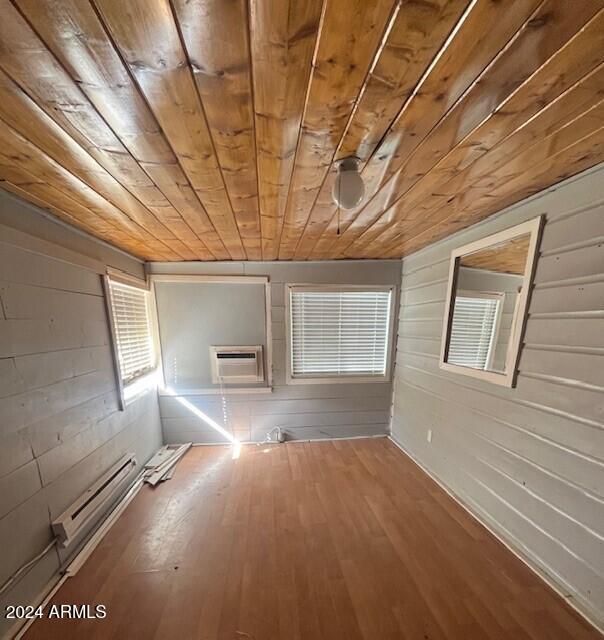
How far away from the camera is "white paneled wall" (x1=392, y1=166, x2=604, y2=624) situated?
1.21 meters

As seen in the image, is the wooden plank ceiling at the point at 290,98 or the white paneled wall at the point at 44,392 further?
the white paneled wall at the point at 44,392

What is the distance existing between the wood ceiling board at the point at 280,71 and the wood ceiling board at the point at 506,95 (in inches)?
19.4

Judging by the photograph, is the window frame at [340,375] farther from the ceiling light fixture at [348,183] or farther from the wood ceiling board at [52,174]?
the ceiling light fixture at [348,183]

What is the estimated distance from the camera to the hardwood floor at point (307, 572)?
4.05ft

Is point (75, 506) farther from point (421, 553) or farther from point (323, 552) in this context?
point (421, 553)

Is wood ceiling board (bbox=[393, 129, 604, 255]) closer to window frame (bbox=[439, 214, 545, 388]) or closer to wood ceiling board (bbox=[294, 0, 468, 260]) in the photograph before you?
window frame (bbox=[439, 214, 545, 388])

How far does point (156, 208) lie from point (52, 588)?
225 cm

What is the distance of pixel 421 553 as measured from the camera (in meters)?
1.61

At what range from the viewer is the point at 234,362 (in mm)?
2898

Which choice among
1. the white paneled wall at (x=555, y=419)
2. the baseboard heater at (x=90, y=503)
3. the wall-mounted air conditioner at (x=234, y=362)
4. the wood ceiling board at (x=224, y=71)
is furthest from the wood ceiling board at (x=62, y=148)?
the white paneled wall at (x=555, y=419)

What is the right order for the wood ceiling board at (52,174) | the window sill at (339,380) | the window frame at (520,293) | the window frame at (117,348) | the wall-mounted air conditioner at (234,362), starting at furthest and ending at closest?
the window sill at (339,380) → the wall-mounted air conditioner at (234,362) → the window frame at (117,348) → the window frame at (520,293) → the wood ceiling board at (52,174)

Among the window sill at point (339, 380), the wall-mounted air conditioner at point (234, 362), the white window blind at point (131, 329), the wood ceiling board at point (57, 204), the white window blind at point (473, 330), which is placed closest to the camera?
the wood ceiling board at point (57, 204)

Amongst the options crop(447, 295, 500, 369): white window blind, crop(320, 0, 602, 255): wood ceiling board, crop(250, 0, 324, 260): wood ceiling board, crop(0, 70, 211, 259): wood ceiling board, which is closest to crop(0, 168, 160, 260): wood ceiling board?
crop(0, 70, 211, 259): wood ceiling board

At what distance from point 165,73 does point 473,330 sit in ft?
7.55
